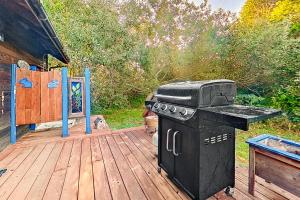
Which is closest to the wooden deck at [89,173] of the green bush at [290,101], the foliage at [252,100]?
the green bush at [290,101]

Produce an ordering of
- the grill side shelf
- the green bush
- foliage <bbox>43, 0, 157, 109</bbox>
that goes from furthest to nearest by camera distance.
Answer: foliage <bbox>43, 0, 157, 109</bbox> < the green bush < the grill side shelf

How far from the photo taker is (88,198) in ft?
6.13

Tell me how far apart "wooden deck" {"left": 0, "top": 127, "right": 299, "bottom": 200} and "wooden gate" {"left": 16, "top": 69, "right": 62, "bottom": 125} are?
1.65 feet

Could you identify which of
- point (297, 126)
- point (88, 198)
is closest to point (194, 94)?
point (88, 198)

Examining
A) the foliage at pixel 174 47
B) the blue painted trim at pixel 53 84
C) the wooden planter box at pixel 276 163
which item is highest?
the foliage at pixel 174 47

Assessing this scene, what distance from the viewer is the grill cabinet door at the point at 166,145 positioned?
2091 millimetres

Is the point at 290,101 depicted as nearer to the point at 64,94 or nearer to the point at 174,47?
the point at 174,47

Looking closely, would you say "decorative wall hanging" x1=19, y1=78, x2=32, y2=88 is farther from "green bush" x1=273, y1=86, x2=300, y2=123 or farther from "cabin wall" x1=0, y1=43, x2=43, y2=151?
"green bush" x1=273, y1=86, x2=300, y2=123

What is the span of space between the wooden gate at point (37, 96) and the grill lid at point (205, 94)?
3055 millimetres

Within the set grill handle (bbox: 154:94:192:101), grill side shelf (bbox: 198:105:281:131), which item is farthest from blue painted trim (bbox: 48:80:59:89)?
grill side shelf (bbox: 198:105:281:131)

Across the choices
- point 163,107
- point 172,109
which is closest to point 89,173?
point 163,107

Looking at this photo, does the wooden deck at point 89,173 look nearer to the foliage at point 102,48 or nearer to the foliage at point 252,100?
the foliage at point 102,48

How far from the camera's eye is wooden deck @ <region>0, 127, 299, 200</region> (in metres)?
1.95

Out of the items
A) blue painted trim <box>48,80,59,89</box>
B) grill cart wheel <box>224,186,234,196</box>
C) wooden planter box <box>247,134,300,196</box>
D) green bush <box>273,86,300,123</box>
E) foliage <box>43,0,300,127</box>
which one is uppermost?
foliage <box>43,0,300,127</box>
